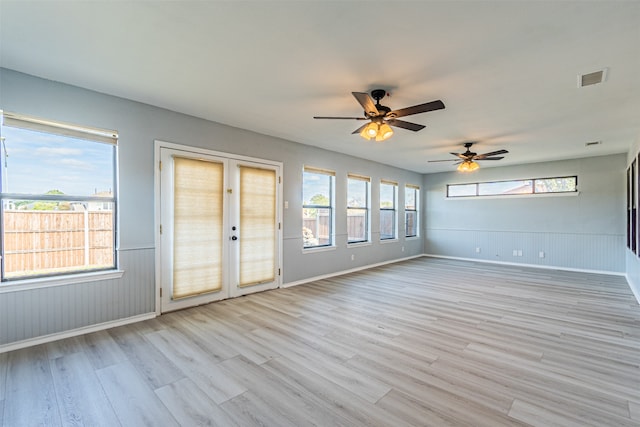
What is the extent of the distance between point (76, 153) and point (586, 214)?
9.66 metres

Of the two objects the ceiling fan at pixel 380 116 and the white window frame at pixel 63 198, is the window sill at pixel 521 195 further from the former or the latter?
the white window frame at pixel 63 198

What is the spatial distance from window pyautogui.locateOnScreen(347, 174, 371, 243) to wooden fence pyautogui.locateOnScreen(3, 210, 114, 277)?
4598 mm

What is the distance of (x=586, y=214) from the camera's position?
679cm

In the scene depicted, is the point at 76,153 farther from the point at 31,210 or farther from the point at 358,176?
the point at 358,176

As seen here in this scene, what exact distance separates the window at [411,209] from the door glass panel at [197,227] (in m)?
5.89

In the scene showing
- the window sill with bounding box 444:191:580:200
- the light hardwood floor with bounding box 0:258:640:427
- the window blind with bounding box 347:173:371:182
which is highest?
the window blind with bounding box 347:173:371:182

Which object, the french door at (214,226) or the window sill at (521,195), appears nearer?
the french door at (214,226)

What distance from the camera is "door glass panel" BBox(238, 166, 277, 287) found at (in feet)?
15.5

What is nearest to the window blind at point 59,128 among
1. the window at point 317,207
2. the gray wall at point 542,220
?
the window at point 317,207

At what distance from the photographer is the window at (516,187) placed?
709 cm

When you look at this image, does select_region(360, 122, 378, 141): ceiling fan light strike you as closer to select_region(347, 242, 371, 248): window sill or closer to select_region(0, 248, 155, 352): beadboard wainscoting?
select_region(0, 248, 155, 352): beadboard wainscoting

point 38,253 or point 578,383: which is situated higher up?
point 38,253

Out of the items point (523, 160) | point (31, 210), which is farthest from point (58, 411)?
point (523, 160)

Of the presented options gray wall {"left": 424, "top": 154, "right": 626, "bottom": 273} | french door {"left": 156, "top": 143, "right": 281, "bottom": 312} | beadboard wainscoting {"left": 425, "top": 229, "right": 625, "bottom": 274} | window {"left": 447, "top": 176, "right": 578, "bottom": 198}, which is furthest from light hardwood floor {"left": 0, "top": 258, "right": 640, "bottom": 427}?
window {"left": 447, "top": 176, "right": 578, "bottom": 198}
